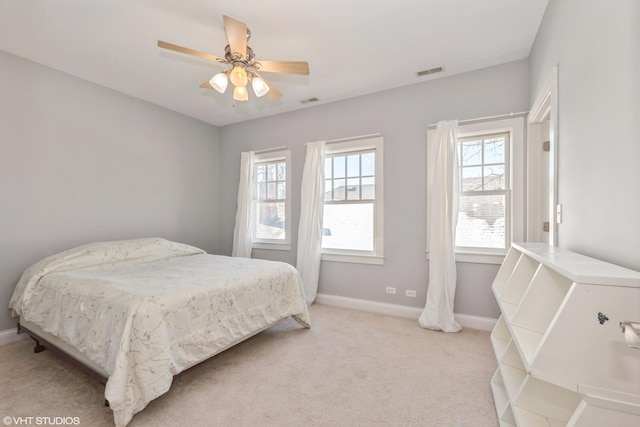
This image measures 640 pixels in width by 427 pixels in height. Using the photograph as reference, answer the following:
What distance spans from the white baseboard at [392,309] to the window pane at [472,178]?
1365mm

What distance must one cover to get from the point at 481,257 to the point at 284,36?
9.34 feet

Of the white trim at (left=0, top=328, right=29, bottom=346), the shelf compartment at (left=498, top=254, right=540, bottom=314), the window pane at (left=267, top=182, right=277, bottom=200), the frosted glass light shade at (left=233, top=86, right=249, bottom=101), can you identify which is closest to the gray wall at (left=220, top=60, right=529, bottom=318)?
the window pane at (left=267, top=182, right=277, bottom=200)

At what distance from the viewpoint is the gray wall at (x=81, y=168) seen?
8.82 ft

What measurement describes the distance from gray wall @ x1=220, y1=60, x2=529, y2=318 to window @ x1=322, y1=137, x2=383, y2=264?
12cm

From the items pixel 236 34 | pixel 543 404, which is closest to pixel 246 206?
pixel 236 34

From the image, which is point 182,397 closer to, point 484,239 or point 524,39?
point 484,239

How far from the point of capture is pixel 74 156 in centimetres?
310

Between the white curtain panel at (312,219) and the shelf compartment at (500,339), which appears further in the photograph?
the white curtain panel at (312,219)

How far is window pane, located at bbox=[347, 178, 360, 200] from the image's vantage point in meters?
3.69

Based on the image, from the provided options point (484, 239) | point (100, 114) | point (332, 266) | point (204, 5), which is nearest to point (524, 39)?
point (484, 239)

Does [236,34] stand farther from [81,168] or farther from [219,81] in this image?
[81,168]

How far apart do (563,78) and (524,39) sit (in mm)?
1026

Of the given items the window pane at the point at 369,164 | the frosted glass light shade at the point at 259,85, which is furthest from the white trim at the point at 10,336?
the window pane at the point at 369,164

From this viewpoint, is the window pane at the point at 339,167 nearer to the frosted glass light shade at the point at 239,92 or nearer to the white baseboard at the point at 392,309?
the white baseboard at the point at 392,309
